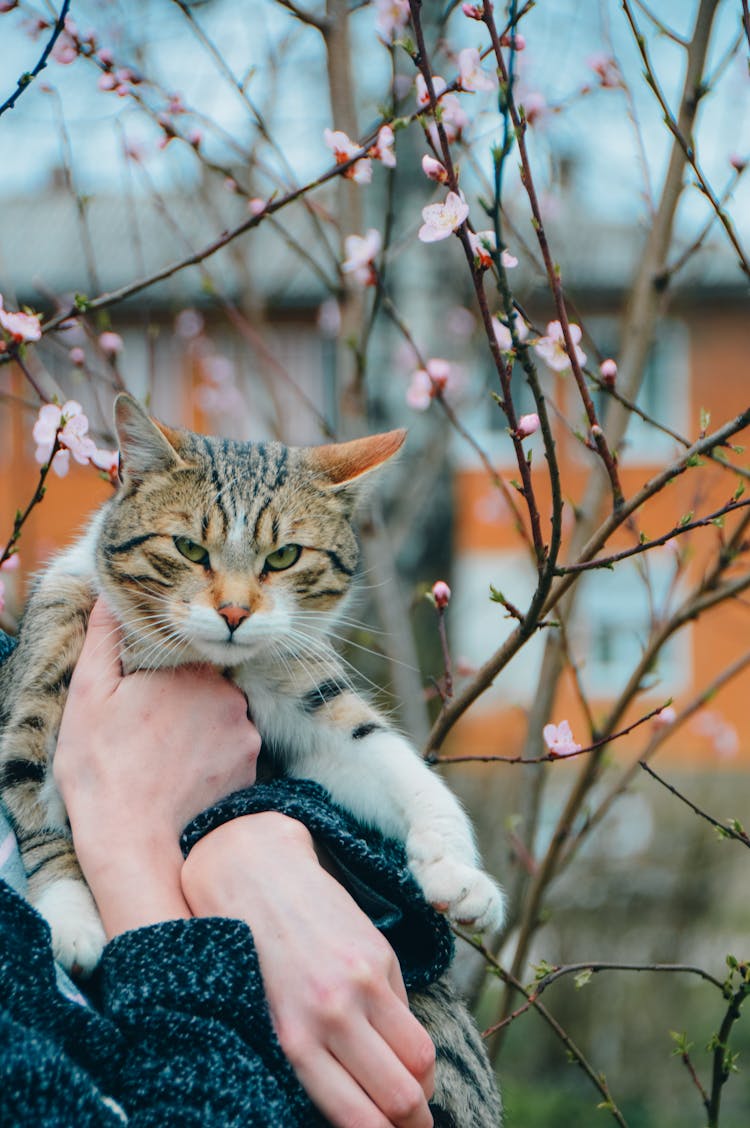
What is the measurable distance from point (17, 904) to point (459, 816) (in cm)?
86

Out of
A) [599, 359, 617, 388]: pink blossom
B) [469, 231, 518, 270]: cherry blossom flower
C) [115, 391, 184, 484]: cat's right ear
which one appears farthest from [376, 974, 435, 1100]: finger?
[115, 391, 184, 484]: cat's right ear

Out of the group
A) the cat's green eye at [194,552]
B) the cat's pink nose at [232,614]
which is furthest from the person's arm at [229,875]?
the cat's green eye at [194,552]

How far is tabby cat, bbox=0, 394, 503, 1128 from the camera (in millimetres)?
1956

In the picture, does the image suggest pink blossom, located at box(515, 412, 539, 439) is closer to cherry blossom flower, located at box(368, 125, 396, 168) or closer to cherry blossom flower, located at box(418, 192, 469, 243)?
cherry blossom flower, located at box(418, 192, 469, 243)

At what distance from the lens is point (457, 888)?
5.74 feet

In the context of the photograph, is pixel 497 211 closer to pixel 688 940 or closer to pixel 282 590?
pixel 282 590

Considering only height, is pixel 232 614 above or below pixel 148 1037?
above

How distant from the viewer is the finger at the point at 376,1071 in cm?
136

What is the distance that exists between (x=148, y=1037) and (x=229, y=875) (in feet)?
0.88

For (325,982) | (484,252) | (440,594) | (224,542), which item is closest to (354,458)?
(224,542)

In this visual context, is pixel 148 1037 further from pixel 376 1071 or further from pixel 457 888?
pixel 457 888

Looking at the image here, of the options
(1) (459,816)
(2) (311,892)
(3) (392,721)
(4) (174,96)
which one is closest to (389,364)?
(4) (174,96)

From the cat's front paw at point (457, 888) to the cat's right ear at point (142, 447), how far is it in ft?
3.20

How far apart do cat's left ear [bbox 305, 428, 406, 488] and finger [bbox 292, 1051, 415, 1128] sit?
4.20ft
